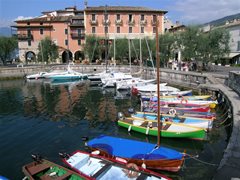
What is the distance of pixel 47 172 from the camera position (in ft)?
36.0

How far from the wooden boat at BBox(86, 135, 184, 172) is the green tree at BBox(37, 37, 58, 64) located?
2359 inches

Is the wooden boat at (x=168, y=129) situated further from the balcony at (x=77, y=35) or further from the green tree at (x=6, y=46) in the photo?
the green tree at (x=6, y=46)

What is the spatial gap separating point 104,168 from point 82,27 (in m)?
68.0

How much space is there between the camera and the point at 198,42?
4309cm

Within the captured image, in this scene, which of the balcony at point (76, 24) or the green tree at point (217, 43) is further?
the balcony at point (76, 24)

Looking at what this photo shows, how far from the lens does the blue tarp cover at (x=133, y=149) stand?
40.2ft

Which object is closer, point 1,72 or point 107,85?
point 107,85

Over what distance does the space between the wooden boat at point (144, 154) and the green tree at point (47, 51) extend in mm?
59916

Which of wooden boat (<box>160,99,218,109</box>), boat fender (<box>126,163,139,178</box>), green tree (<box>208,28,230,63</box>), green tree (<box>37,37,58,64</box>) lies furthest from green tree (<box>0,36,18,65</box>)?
boat fender (<box>126,163,139,178</box>)

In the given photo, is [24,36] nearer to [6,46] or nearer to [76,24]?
[6,46]

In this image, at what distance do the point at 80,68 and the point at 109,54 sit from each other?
29.3ft

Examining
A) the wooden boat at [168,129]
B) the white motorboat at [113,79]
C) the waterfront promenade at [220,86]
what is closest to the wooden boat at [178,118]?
the wooden boat at [168,129]

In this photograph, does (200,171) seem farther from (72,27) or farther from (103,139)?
(72,27)

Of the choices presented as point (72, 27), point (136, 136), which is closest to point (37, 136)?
point (136, 136)
